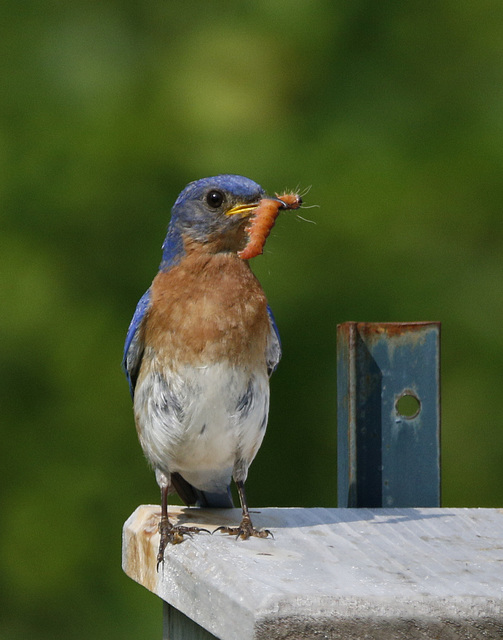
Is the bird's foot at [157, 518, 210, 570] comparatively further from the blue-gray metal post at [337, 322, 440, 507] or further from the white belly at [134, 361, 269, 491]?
the blue-gray metal post at [337, 322, 440, 507]

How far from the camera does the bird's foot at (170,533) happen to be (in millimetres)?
3035

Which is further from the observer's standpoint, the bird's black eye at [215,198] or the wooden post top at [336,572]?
the bird's black eye at [215,198]

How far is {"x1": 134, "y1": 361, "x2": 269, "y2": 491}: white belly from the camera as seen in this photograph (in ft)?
11.3

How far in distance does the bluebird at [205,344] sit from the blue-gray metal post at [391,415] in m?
0.29

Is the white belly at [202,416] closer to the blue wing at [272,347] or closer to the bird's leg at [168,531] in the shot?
the blue wing at [272,347]

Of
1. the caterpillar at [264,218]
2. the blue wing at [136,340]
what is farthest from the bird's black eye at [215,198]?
the blue wing at [136,340]

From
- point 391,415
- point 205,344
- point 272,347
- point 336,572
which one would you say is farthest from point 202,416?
point 336,572

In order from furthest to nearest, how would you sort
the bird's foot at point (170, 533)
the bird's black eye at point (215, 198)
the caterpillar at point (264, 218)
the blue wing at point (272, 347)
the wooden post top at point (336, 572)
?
the blue wing at point (272, 347) < the bird's black eye at point (215, 198) < the caterpillar at point (264, 218) < the bird's foot at point (170, 533) < the wooden post top at point (336, 572)

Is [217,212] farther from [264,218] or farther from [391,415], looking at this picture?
[391,415]

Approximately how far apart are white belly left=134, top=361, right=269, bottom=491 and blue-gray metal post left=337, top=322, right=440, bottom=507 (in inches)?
11.7

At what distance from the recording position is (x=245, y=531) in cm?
313

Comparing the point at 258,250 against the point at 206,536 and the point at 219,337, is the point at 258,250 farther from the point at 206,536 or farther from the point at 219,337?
the point at 206,536

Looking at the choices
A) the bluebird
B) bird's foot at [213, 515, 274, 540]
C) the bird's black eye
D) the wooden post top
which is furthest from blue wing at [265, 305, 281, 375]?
bird's foot at [213, 515, 274, 540]

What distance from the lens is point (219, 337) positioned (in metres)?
3.44
